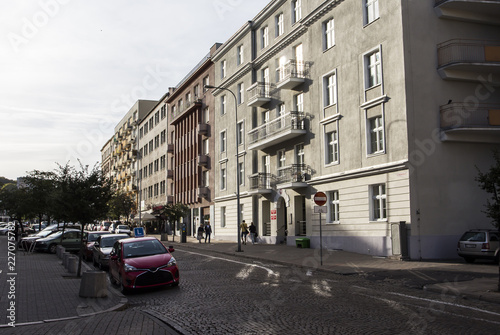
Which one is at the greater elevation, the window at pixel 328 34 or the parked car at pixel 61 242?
the window at pixel 328 34

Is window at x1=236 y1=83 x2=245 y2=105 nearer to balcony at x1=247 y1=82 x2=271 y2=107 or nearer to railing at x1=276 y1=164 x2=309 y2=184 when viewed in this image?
balcony at x1=247 y1=82 x2=271 y2=107

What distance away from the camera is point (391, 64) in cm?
2278

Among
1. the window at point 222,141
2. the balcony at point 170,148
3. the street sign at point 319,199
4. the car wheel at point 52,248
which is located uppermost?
the balcony at point 170,148

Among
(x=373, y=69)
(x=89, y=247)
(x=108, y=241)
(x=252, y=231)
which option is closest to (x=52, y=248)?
(x=89, y=247)

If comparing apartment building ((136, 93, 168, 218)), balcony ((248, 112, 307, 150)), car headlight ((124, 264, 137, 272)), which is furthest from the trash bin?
apartment building ((136, 93, 168, 218))

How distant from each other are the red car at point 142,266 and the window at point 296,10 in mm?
21569

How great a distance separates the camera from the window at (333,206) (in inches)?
1057

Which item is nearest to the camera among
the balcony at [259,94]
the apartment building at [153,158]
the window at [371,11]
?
the window at [371,11]

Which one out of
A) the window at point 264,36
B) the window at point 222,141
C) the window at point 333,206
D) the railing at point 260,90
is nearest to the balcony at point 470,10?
the window at point 333,206

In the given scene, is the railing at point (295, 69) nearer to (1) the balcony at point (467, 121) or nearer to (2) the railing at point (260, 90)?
(2) the railing at point (260, 90)

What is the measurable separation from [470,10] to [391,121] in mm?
6515

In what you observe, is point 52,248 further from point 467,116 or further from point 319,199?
point 467,116

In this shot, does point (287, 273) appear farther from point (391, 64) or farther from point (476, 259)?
point (391, 64)

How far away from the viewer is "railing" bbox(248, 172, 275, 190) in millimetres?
34875
